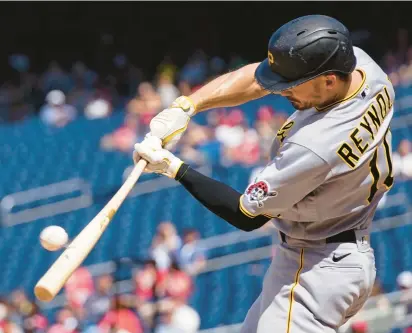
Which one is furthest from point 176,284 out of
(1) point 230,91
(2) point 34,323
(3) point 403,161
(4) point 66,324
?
(1) point 230,91

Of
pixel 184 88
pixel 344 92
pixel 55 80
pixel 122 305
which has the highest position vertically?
pixel 344 92

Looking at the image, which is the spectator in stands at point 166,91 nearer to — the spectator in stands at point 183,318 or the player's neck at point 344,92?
the spectator in stands at point 183,318

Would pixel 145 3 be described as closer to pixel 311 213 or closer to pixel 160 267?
pixel 160 267

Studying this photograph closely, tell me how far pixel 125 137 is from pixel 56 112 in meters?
1.86

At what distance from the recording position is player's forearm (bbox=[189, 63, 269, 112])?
3695mm

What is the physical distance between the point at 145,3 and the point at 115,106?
2.43 meters

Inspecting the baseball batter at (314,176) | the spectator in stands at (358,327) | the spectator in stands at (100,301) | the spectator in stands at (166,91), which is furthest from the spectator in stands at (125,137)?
the baseball batter at (314,176)

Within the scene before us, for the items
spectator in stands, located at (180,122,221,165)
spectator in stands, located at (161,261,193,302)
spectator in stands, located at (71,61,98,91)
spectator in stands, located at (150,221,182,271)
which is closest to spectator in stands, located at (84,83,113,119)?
spectator in stands, located at (71,61,98,91)

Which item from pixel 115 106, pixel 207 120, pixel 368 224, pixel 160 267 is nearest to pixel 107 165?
pixel 207 120

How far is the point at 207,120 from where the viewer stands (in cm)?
1151

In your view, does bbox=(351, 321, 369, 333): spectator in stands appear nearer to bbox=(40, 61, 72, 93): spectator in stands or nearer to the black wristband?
the black wristband

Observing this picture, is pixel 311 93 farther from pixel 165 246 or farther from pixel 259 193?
pixel 165 246

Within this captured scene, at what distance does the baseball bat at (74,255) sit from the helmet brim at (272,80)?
52 centimetres

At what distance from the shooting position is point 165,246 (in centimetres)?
787
